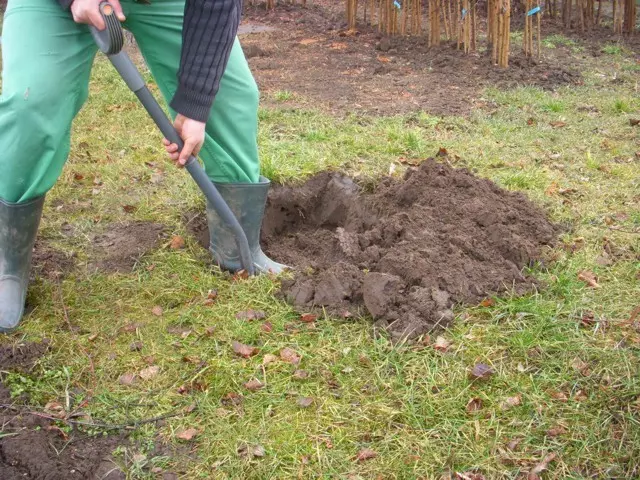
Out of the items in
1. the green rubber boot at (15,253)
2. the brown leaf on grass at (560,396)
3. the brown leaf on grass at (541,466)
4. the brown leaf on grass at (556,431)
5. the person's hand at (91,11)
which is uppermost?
the person's hand at (91,11)

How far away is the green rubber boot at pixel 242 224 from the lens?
9.95 feet

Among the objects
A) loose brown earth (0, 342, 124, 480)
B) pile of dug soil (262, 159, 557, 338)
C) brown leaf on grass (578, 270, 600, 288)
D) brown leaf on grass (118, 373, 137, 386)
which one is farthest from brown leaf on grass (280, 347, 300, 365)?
brown leaf on grass (578, 270, 600, 288)

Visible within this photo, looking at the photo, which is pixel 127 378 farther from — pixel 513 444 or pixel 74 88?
pixel 513 444

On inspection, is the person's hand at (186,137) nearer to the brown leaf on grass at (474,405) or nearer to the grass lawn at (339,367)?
the grass lawn at (339,367)

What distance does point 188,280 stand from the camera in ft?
10.1

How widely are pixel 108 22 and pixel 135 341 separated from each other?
1.19 metres

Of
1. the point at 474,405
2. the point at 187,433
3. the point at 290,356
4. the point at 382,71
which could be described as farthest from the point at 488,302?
the point at 382,71

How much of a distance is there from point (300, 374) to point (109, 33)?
134 centimetres

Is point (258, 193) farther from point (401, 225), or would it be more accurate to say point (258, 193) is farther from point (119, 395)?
point (119, 395)

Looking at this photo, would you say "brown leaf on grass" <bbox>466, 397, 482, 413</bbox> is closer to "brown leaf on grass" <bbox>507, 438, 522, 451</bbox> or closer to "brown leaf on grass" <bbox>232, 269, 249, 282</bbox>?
"brown leaf on grass" <bbox>507, 438, 522, 451</bbox>

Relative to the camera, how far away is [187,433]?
87.5 inches

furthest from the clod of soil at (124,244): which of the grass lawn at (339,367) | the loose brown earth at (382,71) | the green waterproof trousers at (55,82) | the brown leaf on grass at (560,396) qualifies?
the loose brown earth at (382,71)

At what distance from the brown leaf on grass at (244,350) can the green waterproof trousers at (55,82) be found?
852mm

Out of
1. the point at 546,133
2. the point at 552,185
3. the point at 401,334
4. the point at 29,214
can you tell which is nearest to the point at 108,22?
the point at 29,214
